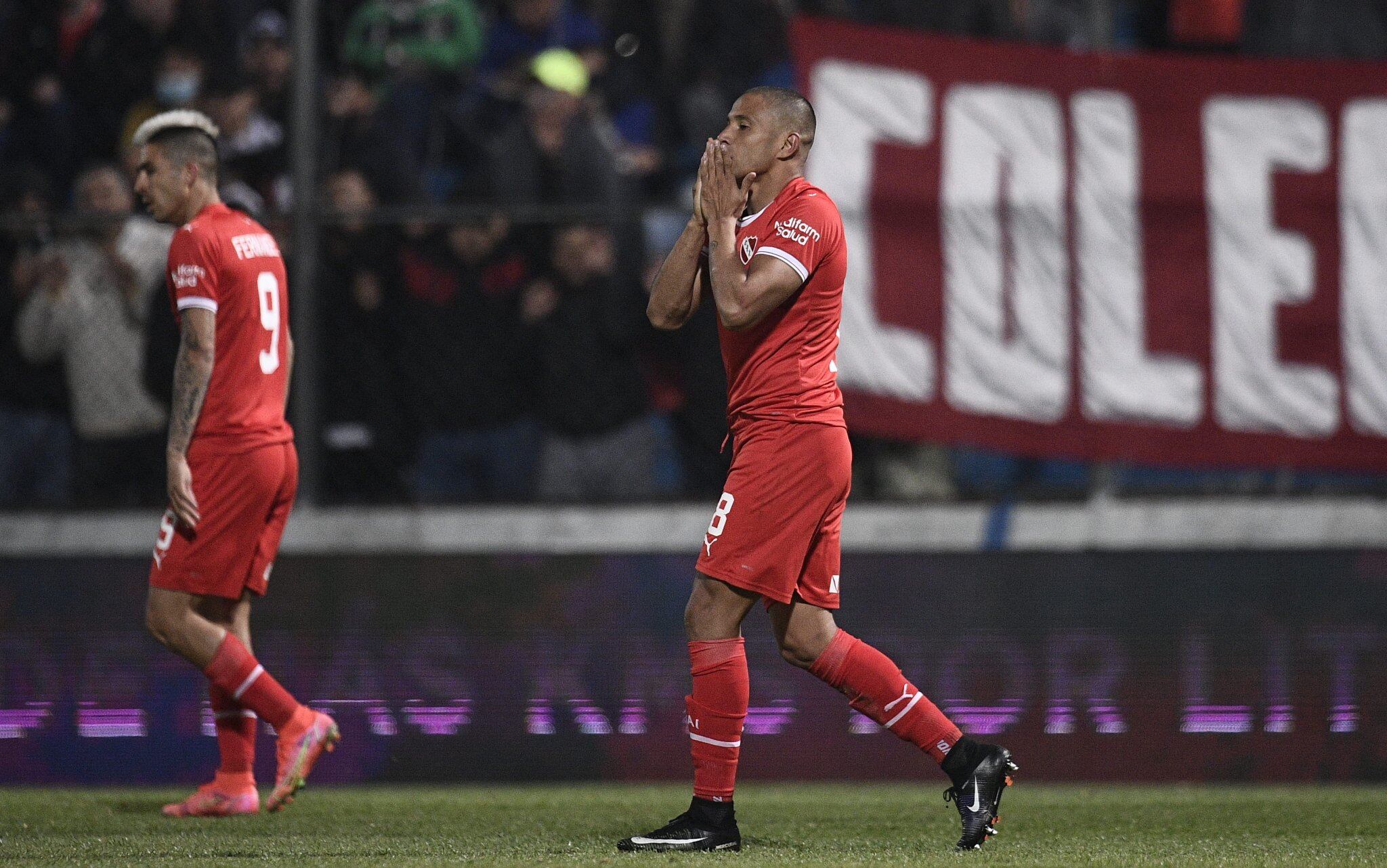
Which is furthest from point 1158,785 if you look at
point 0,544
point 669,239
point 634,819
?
point 0,544

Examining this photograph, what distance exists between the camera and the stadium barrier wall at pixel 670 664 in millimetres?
6703

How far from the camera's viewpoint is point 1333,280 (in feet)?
26.0

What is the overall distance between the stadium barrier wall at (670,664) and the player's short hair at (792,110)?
2.82 metres

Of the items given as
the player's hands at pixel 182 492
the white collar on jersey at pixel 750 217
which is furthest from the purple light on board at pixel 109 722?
the white collar on jersey at pixel 750 217

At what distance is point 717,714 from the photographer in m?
4.48

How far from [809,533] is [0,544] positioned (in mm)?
4806

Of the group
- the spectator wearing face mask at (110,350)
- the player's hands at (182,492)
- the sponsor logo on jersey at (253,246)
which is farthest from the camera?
the spectator wearing face mask at (110,350)

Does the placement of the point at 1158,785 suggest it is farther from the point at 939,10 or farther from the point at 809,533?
the point at 939,10

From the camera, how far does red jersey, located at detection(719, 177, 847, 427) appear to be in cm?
450

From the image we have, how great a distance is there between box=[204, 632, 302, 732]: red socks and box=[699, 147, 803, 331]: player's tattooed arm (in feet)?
6.41

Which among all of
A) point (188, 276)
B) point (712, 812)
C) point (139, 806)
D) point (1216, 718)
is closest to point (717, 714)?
point (712, 812)

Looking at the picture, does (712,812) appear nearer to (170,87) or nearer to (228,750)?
(228,750)

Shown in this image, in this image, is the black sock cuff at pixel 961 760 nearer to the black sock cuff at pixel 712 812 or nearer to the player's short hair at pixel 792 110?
the black sock cuff at pixel 712 812

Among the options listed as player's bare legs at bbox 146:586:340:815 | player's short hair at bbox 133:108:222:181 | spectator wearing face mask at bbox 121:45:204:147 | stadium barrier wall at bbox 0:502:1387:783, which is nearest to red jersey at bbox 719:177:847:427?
player's bare legs at bbox 146:586:340:815
